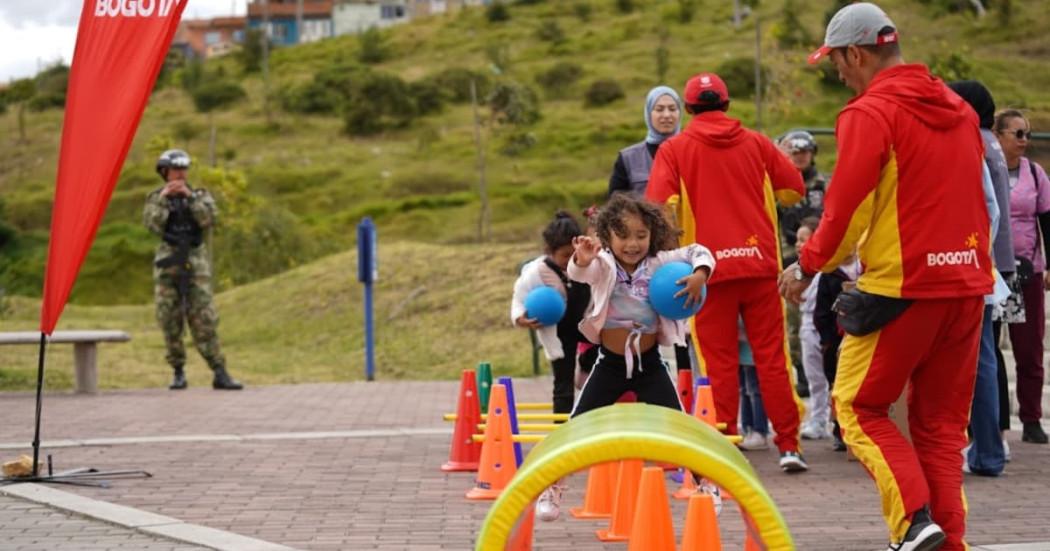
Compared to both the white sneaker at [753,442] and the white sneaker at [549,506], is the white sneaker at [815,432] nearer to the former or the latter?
the white sneaker at [753,442]

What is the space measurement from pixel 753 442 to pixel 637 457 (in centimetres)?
564

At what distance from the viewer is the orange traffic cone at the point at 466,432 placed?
32.3 feet

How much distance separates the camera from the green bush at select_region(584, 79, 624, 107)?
235ft

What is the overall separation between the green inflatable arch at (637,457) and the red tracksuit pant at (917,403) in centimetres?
132

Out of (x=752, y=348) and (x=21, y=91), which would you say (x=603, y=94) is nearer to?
(x=21, y=91)

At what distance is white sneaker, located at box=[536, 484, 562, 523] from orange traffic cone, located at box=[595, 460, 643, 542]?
46 cm

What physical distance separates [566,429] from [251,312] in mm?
22921

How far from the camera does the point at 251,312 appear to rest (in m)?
27.9

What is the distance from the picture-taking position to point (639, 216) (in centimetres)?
796

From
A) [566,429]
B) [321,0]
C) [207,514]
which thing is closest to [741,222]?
[207,514]

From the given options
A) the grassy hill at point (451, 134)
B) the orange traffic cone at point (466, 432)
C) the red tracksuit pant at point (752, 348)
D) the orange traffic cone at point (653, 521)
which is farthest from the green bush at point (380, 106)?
the orange traffic cone at point (653, 521)

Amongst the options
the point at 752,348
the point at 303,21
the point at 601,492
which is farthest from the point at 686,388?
the point at 303,21

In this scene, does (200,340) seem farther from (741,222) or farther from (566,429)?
(566,429)

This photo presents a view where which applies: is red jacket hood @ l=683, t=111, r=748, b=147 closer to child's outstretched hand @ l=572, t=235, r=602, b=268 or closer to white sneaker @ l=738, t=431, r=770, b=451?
child's outstretched hand @ l=572, t=235, r=602, b=268
